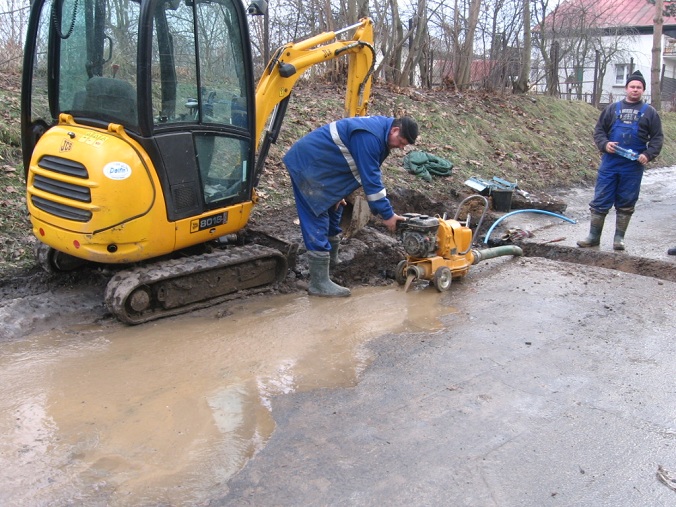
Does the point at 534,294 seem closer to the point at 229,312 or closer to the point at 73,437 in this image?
the point at 229,312

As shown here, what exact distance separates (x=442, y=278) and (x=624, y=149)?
9.89 feet

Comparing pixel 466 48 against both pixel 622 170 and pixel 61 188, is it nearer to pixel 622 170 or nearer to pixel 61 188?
pixel 622 170

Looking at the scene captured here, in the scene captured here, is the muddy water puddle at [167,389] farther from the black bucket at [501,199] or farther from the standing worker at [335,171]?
the black bucket at [501,199]

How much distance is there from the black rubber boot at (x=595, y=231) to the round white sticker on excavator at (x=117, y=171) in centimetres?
560

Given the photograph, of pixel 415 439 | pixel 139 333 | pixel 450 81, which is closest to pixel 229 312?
pixel 139 333

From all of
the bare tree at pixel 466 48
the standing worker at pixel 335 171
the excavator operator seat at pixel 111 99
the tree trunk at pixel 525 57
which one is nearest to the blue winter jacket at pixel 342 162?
the standing worker at pixel 335 171

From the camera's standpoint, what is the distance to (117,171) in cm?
481

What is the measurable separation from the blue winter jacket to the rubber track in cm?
76

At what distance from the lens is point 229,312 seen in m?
5.62

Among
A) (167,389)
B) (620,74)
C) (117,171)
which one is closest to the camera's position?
(167,389)

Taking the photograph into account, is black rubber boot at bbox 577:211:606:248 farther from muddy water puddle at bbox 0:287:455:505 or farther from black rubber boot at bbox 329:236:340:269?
black rubber boot at bbox 329:236:340:269

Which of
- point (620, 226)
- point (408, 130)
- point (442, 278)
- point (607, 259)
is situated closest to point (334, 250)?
point (442, 278)

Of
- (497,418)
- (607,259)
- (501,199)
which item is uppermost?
(501,199)

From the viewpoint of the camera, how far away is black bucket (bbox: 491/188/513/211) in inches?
379
